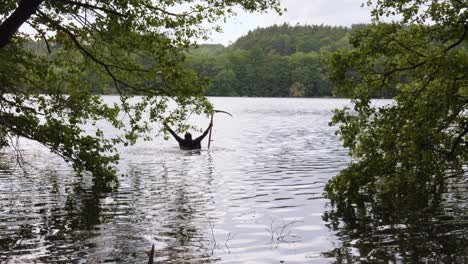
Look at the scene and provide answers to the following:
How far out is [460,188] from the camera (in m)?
21.4

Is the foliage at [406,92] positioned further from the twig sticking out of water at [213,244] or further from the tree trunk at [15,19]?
the tree trunk at [15,19]

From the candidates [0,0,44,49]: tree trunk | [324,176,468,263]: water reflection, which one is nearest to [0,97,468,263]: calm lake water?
[324,176,468,263]: water reflection

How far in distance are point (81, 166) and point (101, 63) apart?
3345 mm

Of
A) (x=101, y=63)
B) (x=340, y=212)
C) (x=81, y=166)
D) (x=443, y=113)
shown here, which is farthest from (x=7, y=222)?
(x=443, y=113)

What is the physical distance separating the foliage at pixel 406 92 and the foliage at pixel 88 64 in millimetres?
3333

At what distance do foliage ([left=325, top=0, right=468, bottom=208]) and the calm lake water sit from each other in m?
1.55

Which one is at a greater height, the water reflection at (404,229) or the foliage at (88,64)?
the foliage at (88,64)

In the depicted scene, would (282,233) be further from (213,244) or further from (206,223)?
(206,223)

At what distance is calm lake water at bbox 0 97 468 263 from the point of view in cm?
1216

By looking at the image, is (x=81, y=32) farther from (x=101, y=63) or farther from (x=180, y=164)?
(x=180, y=164)

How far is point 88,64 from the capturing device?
690 inches

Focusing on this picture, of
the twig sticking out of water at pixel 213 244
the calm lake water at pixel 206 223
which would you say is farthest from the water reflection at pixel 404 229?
the twig sticking out of water at pixel 213 244

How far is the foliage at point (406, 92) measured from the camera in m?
13.1

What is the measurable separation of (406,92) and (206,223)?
6.85 m
